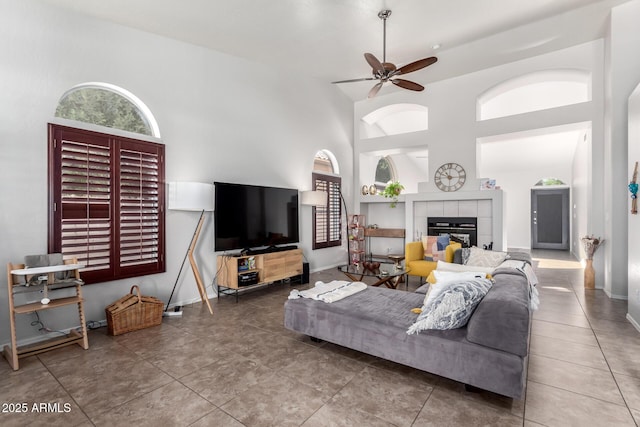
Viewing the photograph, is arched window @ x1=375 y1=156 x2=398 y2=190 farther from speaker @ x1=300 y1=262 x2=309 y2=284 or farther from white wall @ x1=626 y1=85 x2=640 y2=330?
white wall @ x1=626 y1=85 x2=640 y2=330

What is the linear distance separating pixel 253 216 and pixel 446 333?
3.39m

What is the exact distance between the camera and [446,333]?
2.16 m

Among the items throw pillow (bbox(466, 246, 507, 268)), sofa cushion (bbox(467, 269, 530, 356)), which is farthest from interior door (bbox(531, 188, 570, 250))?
sofa cushion (bbox(467, 269, 530, 356))

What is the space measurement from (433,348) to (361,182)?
5737 millimetres

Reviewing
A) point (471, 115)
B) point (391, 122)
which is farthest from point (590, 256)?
point (391, 122)

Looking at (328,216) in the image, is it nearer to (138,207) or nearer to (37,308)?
(138,207)

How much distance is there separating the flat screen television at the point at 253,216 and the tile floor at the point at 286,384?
155 cm

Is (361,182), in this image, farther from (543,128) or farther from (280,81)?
(543,128)

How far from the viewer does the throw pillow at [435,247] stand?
4996 mm

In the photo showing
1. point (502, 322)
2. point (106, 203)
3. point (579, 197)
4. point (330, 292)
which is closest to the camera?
point (502, 322)

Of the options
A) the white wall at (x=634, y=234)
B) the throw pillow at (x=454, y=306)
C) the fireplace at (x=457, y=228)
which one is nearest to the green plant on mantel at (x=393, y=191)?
the fireplace at (x=457, y=228)

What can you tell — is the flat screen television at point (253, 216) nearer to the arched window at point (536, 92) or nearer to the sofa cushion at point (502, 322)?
the sofa cushion at point (502, 322)

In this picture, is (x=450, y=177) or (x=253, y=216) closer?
(x=253, y=216)

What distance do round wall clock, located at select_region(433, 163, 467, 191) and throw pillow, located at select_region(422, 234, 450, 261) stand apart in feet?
5.38
